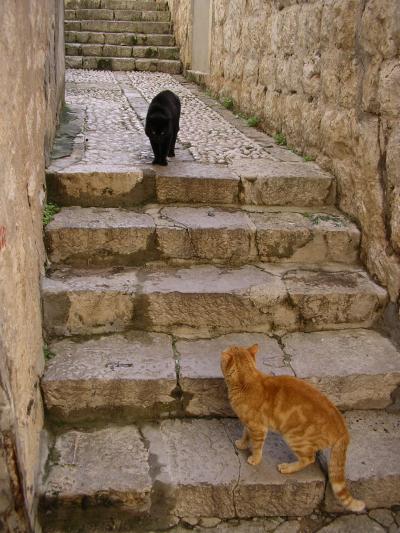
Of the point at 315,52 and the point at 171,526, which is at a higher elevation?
the point at 315,52

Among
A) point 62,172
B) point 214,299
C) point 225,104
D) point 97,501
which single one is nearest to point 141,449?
point 97,501

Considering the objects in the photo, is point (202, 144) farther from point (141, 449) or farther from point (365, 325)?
point (141, 449)

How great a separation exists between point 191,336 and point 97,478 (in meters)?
0.91

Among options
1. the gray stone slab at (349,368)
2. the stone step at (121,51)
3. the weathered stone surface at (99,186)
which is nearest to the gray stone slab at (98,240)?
the weathered stone surface at (99,186)

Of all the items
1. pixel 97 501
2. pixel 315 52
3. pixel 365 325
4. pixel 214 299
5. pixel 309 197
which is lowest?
pixel 97 501

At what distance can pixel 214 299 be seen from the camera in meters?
2.85

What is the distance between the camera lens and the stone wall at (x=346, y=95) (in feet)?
9.48

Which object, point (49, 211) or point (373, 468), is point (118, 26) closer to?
point (49, 211)

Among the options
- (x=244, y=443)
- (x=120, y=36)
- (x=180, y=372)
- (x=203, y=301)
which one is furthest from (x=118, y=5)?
(x=244, y=443)

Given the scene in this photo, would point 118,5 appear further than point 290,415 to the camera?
Yes

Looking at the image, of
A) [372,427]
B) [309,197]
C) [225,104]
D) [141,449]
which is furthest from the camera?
[225,104]

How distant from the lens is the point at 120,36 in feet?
33.7

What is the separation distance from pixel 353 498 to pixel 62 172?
2413 mm

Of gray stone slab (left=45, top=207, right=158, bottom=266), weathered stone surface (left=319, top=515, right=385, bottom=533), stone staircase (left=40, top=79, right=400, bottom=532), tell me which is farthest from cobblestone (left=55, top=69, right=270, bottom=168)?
weathered stone surface (left=319, top=515, right=385, bottom=533)
